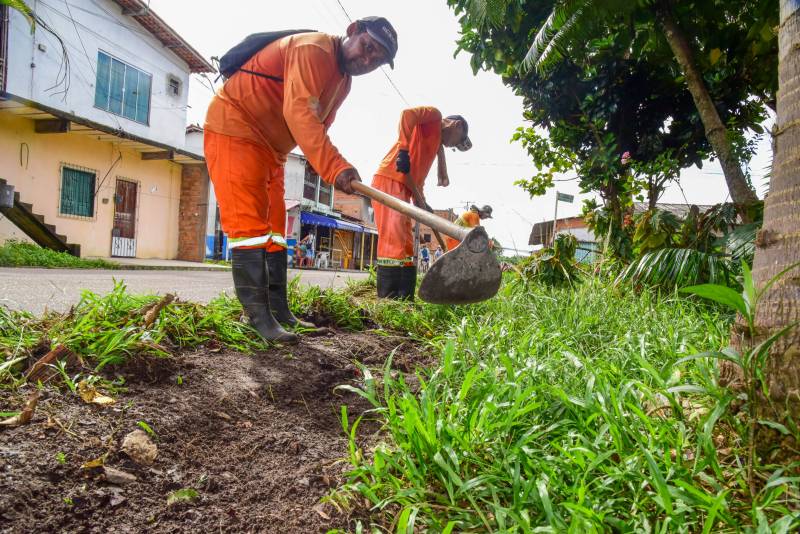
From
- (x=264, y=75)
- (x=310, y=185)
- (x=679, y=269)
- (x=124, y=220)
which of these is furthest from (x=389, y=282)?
(x=310, y=185)

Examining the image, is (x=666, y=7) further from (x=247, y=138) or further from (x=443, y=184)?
(x=247, y=138)

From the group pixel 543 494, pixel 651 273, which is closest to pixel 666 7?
pixel 651 273

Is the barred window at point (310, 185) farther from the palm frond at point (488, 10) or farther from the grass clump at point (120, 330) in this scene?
the grass clump at point (120, 330)

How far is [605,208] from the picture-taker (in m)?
6.20

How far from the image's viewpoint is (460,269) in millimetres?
2221

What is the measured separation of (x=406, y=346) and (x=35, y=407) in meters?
1.76

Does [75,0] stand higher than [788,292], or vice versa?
[75,0]

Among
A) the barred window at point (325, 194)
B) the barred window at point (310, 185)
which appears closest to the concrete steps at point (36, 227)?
the barred window at point (310, 185)

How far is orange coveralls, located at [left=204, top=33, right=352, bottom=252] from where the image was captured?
2.39 metres

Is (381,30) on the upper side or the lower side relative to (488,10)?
lower

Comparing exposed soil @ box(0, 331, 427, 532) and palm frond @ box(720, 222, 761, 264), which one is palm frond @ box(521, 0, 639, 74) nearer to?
palm frond @ box(720, 222, 761, 264)

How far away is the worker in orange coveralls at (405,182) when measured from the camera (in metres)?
3.97

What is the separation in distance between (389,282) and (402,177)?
0.92 meters

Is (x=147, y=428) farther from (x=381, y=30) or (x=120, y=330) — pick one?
(x=381, y=30)
